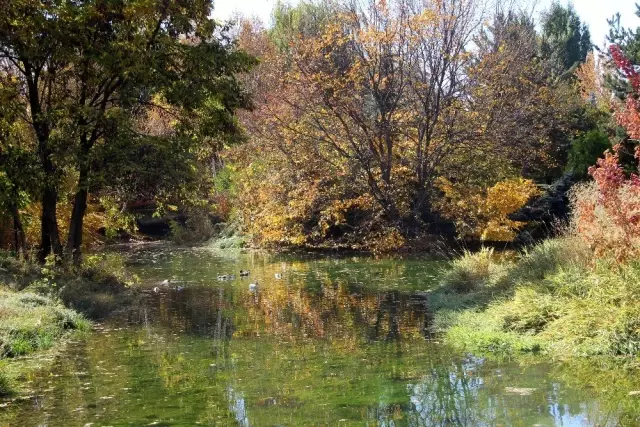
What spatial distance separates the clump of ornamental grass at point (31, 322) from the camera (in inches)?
400

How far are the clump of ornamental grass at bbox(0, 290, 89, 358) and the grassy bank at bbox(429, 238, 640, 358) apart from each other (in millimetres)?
6327

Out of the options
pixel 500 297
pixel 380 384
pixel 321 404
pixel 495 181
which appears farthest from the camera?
pixel 495 181

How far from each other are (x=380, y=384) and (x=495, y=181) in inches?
680

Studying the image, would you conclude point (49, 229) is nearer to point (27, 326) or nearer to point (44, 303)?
point (44, 303)

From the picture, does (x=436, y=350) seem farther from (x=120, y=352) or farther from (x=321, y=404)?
(x=120, y=352)

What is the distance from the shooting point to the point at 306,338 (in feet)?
36.8

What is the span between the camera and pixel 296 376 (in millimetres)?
8531

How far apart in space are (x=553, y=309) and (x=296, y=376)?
420cm

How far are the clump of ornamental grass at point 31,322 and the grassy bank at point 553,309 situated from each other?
6.33 metres

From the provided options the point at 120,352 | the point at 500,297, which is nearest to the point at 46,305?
the point at 120,352

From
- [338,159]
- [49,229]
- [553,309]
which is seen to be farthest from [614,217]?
[338,159]

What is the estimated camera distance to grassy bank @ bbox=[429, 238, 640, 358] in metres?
8.79

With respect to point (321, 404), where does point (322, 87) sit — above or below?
above

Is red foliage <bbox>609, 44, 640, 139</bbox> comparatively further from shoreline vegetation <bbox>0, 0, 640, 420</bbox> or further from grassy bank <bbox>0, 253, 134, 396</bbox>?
grassy bank <bbox>0, 253, 134, 396</bbox>
